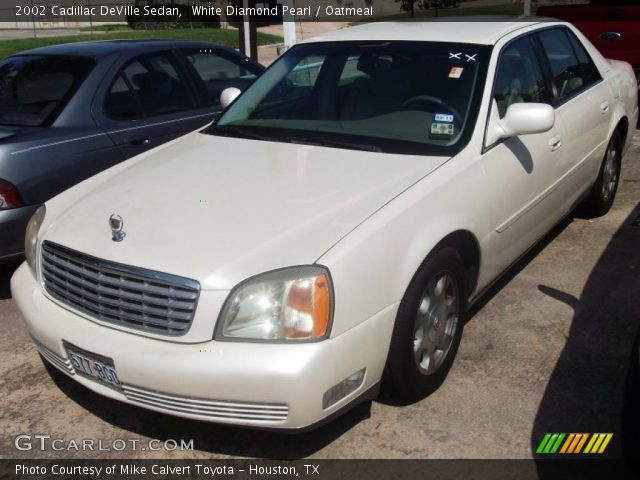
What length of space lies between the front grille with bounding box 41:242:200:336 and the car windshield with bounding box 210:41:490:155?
1.35 meters

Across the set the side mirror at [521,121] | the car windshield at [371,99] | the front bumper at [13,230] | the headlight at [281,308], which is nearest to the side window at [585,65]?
the car windshield at [371,99]

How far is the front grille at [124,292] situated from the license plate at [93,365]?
153 mm

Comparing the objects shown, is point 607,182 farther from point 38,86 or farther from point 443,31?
point 38,86

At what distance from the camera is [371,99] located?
3967mm

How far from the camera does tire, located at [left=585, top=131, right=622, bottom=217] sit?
5.41 meters

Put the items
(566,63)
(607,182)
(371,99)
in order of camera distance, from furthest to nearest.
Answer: (607,182) → (566,63) → (371,99)

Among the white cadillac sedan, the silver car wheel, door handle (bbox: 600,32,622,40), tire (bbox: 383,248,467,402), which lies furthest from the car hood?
door handle (bbox: 600,32,622,40)

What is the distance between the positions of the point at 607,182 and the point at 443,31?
2234 mm

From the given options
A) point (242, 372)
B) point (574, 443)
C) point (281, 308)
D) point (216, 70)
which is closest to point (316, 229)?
point (281, 308)

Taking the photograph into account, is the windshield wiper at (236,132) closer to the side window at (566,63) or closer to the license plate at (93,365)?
the license plate at (93,365)

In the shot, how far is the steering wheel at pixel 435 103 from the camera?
12.1 feet

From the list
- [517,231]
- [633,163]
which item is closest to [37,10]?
[633,163]

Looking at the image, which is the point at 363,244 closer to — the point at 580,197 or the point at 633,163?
the point at 580,197

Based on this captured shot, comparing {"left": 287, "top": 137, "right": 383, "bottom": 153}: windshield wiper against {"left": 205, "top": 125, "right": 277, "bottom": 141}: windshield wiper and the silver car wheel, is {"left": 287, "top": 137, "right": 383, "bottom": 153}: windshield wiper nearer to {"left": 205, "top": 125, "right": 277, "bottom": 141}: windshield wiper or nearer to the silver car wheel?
{"left": 205, "top": 125, "right": 277, "bottom": 141}: windshield wiper
